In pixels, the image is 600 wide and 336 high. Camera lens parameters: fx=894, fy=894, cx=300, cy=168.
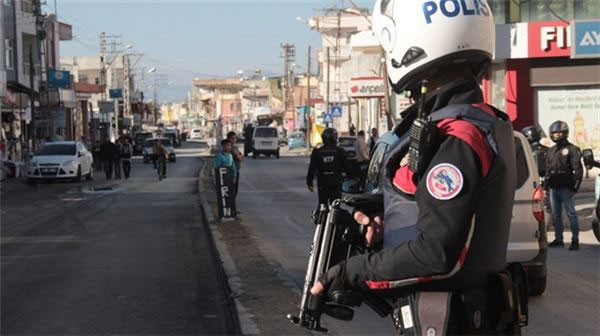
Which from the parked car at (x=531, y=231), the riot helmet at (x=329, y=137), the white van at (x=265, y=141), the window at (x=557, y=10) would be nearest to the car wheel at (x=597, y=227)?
the riot helmet at (x=329, y=137)

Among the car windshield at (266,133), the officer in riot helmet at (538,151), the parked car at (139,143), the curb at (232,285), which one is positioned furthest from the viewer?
the parked car at (139,143)

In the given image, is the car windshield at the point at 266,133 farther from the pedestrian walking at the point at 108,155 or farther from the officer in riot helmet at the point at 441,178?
the officer in riot helmet at the point at 441,178

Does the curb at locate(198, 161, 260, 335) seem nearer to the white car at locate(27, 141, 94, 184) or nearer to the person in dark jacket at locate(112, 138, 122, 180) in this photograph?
the white car at locate(27, 141, 94, 184)

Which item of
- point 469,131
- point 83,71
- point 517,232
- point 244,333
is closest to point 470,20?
point 469,131

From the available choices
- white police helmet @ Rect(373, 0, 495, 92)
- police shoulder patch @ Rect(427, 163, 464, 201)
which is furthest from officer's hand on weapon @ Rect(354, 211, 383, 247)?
white police helmet @ Rect(373, 0, 495, 92)

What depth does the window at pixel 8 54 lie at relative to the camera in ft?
163

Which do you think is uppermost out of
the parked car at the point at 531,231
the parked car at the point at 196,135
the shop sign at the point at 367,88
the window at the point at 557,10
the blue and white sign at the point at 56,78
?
the window at the point at 557,10

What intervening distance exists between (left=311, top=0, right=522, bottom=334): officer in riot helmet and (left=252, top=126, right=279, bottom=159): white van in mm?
56697

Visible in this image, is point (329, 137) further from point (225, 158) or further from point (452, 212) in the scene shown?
point (452, 212)

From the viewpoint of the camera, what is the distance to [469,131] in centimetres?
289

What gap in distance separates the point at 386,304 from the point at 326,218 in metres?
0.39

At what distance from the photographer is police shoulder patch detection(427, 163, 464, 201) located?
2.78 metres

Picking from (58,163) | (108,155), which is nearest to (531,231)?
(58,163)

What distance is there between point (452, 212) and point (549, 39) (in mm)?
26327
